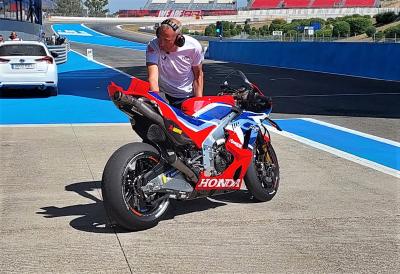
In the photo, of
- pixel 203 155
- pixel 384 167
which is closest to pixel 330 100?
pixel 384 167

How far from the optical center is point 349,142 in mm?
10617

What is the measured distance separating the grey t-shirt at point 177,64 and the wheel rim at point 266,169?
0.95 m

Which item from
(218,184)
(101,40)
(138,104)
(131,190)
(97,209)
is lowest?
(101,40)

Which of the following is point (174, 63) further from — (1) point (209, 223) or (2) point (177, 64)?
(1) point (209, 223)

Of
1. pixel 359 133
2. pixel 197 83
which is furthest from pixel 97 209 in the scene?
pixel 359 133

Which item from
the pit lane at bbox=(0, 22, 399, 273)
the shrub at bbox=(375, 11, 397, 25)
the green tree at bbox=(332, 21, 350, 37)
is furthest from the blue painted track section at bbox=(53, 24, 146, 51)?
the pit lane at bbox=(0, 22, 399, 273)

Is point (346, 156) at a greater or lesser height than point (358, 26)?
greater

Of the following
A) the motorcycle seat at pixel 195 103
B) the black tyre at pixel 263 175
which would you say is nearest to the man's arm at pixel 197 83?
the motorcycle seat at pixel 195 103

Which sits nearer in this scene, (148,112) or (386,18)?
(148,112)

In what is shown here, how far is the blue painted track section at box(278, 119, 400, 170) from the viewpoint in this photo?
9281mm

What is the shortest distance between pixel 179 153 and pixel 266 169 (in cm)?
135

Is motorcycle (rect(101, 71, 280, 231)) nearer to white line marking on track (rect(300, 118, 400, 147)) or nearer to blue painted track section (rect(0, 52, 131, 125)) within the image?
white line marking on track (rect(300, 118, 400, 147))

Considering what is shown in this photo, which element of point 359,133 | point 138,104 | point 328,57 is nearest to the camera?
point 138,104

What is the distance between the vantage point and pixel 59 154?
9.18m
